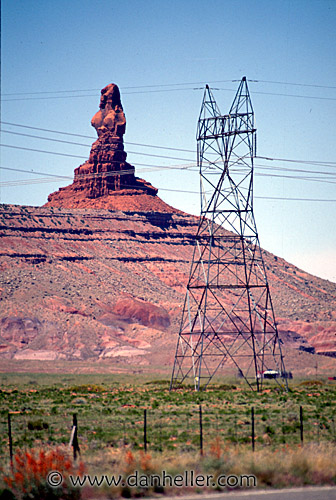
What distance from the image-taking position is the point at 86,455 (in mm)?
20031

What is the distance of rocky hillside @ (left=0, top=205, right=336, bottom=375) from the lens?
101250 mm

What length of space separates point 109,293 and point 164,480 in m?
115

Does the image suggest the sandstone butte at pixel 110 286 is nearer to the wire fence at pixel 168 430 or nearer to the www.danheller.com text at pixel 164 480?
the wire fence at pixel 168 430

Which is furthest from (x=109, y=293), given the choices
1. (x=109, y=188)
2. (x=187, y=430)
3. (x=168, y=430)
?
(x=187, y=430)

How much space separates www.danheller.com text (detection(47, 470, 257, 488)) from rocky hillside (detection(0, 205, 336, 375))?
70.8m

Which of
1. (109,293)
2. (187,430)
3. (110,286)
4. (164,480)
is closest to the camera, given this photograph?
(164,480)

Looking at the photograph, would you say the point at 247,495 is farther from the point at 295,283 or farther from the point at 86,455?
the point at 295,283

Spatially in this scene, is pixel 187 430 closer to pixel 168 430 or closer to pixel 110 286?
pixel 168 430

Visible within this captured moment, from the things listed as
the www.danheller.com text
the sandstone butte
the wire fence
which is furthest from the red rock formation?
the www.danheller.com text

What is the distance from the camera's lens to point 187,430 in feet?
83.9

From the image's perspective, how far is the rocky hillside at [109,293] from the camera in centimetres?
10125
